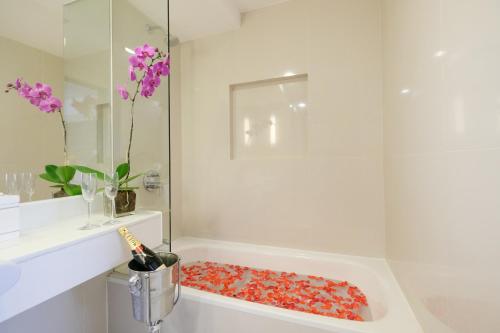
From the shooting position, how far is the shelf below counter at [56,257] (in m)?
0.58

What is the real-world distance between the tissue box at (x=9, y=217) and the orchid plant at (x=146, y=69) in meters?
0.43

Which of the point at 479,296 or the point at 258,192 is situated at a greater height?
the point at 258,192

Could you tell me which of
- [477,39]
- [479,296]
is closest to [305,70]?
[477,39]

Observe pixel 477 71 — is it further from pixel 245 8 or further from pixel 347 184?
pixel 245 8

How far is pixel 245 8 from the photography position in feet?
5.93

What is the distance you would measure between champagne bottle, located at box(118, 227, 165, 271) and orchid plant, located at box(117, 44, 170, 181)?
0.37 metres

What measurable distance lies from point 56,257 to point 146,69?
0.93 metres

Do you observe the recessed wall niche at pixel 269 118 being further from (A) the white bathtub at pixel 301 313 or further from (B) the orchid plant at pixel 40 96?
(B) the orchid plant at pixel 40 96

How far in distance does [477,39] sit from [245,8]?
1717mm

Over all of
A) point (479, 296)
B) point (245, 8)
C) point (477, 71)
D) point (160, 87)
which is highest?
point (245, 8)

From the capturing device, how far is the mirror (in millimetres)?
792

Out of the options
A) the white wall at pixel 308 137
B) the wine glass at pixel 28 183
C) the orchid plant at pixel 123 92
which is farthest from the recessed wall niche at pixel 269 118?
the wine glass at pixel 28 183

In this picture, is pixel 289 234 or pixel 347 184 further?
pixel 289 234

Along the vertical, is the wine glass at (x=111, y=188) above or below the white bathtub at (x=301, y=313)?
above
